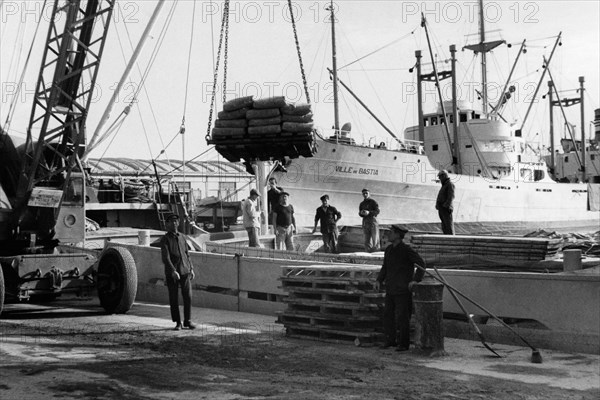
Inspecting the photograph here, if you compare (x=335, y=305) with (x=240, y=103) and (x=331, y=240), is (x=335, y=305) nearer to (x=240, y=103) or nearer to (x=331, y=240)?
(x=240, y=103)

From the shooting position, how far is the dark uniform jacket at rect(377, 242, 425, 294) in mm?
9320

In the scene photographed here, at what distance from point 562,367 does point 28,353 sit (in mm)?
6477

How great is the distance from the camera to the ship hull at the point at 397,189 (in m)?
36.2

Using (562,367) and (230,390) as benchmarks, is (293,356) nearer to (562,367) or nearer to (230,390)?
(230,390)

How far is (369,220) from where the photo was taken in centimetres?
1898

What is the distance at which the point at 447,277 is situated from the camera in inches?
402

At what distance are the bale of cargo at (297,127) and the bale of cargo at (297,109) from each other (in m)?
0.25

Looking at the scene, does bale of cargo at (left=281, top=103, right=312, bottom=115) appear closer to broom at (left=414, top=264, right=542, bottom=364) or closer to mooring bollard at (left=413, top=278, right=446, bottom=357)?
broom at (left=414, top=264, right=542, bottom=364)

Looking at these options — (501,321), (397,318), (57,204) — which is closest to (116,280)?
(57,204)

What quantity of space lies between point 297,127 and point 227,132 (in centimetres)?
210

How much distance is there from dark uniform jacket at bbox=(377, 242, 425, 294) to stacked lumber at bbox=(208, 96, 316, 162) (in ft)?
22.8

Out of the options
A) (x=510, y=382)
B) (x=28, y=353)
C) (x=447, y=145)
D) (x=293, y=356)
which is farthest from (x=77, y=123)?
(x=447, y=145)

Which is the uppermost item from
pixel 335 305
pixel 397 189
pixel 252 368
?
pixel 397 189

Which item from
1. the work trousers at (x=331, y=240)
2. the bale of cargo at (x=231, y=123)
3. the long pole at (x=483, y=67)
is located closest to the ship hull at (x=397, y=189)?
the long pole at (x=483, y=67)
